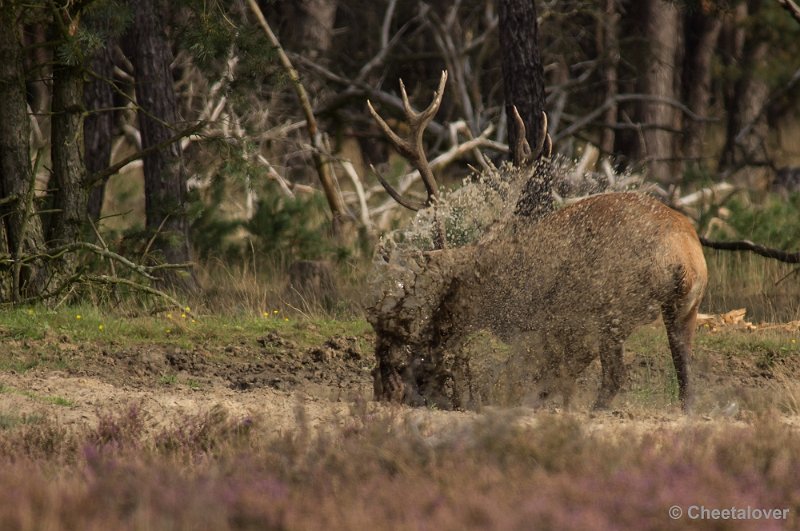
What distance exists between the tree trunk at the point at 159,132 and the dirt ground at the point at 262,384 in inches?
91.5

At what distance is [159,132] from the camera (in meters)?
11.4

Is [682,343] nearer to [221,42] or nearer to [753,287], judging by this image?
[753,287]

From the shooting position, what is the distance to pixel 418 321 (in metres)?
7.08

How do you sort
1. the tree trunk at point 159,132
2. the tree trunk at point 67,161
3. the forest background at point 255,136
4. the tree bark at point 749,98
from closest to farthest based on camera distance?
the forest background at point 255,136 → the tree trunk at point 67,161 → the tree trunk at point 159,132 → the tree bark at point 749,98

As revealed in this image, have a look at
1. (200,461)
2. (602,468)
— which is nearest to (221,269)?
(200,461)

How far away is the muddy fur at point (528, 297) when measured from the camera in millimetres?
7051

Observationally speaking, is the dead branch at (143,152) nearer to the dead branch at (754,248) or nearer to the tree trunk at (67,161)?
the tree trunk at (67,161)

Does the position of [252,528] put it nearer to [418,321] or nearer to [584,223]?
[418,321]

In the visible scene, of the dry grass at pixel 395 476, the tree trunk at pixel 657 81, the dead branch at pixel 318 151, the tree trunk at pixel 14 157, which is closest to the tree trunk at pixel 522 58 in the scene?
the dead branch at pixel 318 151

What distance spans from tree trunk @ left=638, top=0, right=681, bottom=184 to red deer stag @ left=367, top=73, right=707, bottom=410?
1054 cm

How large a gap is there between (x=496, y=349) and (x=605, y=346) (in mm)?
812

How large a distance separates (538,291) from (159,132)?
5436 millimetres

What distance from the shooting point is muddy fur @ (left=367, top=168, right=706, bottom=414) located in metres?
7.05

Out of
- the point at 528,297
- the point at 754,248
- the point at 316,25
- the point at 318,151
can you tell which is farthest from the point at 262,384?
the point at 316,25
